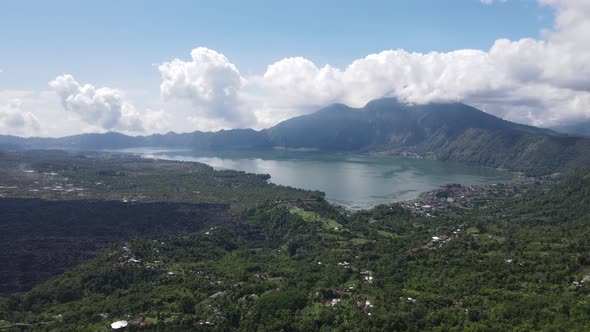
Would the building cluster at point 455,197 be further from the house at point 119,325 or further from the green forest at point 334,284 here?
the house at point 119,325

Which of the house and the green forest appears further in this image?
the house

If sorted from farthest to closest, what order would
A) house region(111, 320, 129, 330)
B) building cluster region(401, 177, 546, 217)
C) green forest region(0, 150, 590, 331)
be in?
building cluster region(401, 177, 546, 217) → house region(111, 320, 129, 330) → green forest region(0, 150, 590, 331)

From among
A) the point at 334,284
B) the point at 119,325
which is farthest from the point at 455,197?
the point at 119,325

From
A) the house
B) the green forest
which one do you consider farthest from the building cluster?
the house

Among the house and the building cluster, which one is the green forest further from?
the building cluster

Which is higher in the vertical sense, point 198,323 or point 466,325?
point 466,325

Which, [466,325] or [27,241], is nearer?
[466,325]

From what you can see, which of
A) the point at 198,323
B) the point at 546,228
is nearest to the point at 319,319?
the point at 198,323

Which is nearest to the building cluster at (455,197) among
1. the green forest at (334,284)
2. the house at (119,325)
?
the green forest at (334,284)

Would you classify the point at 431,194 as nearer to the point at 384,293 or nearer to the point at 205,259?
the point at 205,259

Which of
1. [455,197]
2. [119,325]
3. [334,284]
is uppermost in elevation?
[455,197]

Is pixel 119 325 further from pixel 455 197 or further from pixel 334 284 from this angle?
pixel 455 197
